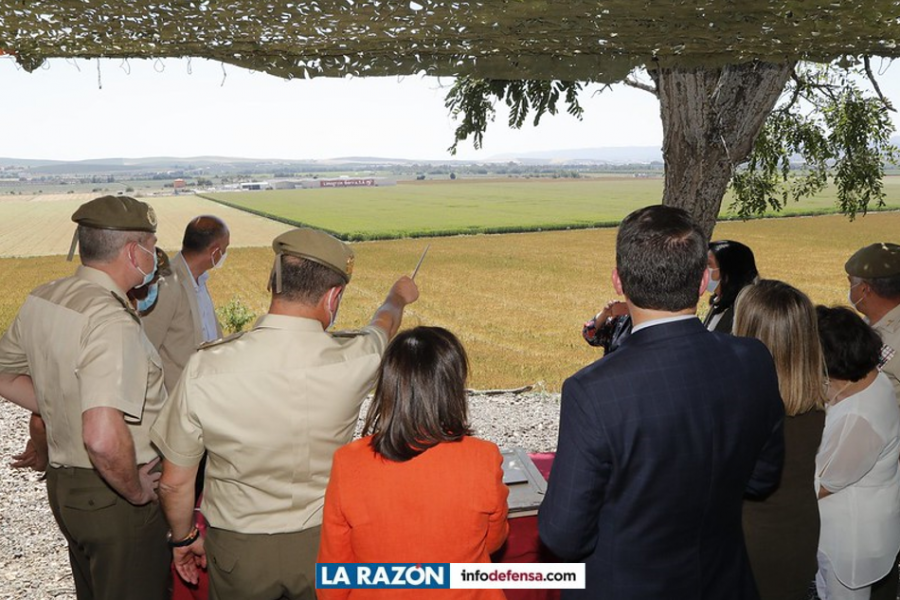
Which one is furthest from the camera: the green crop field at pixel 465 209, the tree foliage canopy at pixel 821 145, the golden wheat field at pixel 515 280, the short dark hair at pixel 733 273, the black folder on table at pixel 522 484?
the green crop field at pixel 465 209

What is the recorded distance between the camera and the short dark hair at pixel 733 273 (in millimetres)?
4180

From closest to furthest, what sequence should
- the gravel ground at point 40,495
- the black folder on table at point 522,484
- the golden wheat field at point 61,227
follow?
1. the black folder on table at point 522,484
2. the gravel ground at point 40,495
3. the golden wheat field at point 61,227

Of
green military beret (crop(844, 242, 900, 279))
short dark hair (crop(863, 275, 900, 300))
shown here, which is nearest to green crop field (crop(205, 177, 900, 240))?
green military beret (crop(844, 242, 900, 279))

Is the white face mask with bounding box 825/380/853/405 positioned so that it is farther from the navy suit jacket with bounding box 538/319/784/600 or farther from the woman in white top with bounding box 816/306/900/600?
the navy suit jacket with bounding box 538/319/784/600

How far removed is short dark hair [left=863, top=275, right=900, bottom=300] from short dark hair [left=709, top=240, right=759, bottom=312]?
70cm

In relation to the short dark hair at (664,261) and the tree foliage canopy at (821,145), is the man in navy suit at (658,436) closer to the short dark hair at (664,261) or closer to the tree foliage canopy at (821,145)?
the short dark hair at (664,261)

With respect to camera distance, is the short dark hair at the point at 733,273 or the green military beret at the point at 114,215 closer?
the green military beret at the point at 114,215

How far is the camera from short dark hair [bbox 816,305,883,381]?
8.75ft

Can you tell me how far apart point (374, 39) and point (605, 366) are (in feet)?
8.09

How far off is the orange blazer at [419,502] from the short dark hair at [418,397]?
0.04m

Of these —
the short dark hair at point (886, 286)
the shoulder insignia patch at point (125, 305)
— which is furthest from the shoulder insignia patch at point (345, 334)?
Result: the short dark hair at point (886, 286)

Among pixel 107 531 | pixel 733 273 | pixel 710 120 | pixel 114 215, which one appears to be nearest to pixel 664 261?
pixel 114 215

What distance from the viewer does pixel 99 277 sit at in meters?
2.74

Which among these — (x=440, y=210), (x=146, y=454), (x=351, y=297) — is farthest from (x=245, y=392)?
(x=440, y=210)
